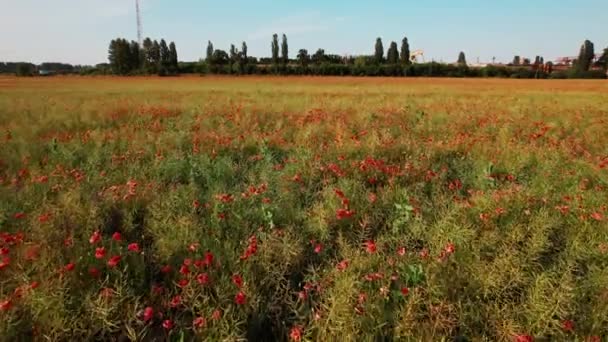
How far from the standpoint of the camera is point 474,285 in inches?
133

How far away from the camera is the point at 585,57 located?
286ft

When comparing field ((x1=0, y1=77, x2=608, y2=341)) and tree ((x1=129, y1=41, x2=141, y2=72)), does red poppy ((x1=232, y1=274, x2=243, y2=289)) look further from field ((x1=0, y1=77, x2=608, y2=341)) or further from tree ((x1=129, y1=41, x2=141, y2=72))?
tree ((x1=129, y1=41, x2=141, y2=72))

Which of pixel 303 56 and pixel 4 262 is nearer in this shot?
pixel 4 262

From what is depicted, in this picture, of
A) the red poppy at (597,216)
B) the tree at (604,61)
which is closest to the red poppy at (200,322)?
the red poppy at (597,216)

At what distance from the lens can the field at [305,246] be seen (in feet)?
9.57

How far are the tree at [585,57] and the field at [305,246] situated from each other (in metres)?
96.7

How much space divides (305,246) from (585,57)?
356ft

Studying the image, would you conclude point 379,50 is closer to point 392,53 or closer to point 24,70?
point 392,53

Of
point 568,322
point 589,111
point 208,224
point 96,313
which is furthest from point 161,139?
point 589,111

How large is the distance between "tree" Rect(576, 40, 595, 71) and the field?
3806 inches

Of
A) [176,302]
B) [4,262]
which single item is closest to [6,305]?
[4,262]

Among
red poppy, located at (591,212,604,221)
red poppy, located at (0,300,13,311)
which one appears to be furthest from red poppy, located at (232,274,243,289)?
red poppy, located at (591,212,604,221)

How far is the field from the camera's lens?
9.57 feet

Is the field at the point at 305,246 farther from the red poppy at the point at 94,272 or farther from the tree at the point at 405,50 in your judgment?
the tree at the point at 405,50
